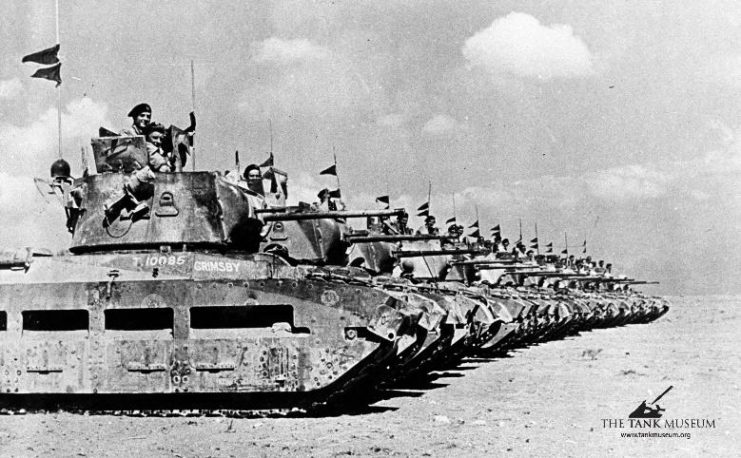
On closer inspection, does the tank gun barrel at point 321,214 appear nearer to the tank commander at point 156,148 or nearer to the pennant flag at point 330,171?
the tank commander at point 156,148

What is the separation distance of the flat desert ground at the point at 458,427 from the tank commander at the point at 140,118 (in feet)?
13.0

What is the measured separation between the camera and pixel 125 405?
41.3 ft

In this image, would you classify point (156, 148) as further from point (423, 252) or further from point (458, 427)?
point (423, 252)

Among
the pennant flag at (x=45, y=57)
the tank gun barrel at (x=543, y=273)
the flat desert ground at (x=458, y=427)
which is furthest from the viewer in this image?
the tank gun barrel at (x=543, y=273)

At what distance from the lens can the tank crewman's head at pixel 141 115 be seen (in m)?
13.8

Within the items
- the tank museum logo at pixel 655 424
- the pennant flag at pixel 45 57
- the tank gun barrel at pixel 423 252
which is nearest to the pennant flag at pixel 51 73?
the pennant flag at pixel 45 57

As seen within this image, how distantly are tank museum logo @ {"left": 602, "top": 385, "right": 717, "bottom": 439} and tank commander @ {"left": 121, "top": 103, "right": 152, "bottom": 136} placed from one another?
7285 millimetres

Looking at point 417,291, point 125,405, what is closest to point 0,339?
point 125,405

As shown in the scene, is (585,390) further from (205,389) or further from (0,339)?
(0,339)

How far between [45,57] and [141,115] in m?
1.68

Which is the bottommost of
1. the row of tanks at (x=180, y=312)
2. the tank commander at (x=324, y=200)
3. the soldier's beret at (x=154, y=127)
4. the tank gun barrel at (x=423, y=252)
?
the row of tanks at (x=180, y=312)

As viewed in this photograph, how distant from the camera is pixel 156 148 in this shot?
1370 centimetres

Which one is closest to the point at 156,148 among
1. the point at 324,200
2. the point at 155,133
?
the point at 155,133

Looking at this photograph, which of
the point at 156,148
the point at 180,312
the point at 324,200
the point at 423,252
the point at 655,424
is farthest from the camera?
the point at 423,252
